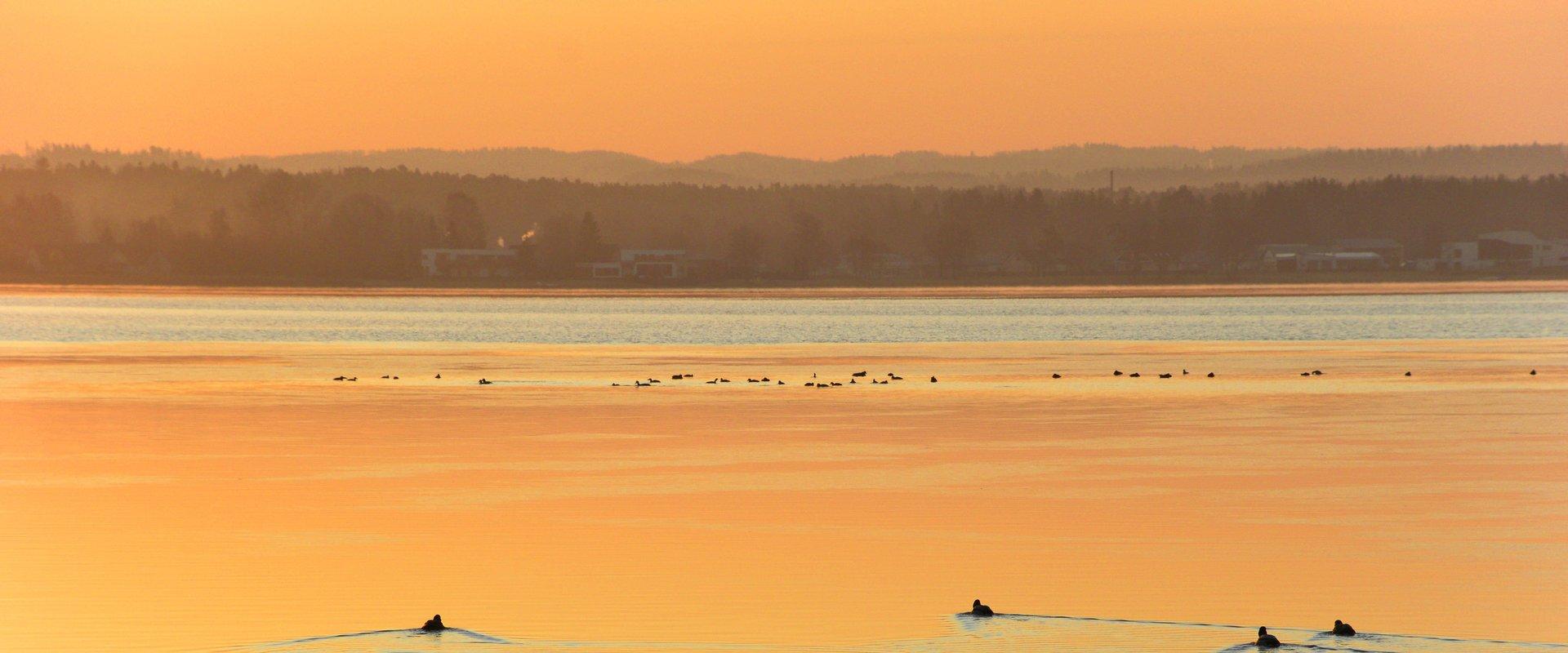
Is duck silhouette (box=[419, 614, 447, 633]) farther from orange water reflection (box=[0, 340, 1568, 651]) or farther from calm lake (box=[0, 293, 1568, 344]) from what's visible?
calm lake (box=[0, 293, 1568, 344])

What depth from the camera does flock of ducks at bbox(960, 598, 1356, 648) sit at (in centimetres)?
1264

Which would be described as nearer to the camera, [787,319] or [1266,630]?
[1266,630]

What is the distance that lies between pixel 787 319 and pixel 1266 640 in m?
96.0

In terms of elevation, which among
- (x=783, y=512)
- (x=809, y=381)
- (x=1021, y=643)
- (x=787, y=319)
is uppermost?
(x=787, y=319)

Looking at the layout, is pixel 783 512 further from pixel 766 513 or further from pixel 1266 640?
pixel 1266 640

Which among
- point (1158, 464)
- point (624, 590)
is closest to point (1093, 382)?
point (1158, 464)

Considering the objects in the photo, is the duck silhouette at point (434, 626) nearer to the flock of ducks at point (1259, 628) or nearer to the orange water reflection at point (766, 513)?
the flock of ducks at point (1259, 628)

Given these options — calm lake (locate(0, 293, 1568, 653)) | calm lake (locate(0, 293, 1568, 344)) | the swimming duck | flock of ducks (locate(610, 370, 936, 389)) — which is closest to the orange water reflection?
calm lake (locate(0, 293, 1568, 653))

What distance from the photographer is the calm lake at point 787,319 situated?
77.5 meters

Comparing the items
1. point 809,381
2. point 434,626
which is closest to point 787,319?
point 809,381

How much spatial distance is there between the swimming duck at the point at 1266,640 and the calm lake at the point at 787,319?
5806cm

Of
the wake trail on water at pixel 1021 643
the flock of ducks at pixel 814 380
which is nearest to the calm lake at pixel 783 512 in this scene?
the wake trail on water at pixel 1021 643

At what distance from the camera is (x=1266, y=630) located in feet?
42.5

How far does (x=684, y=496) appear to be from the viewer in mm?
20656
